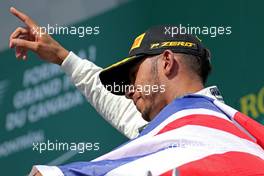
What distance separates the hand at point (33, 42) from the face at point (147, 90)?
0.47m

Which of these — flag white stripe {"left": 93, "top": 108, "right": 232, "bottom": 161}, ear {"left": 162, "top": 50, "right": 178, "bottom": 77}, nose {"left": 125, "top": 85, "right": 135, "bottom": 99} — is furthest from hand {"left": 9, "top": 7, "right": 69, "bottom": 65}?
flag white stripe {"left": 93, "top": 108, "right": 232, "bottom": 161}

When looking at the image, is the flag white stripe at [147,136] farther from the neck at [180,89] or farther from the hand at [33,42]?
the hand at [33,42]

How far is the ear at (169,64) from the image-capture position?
231cm

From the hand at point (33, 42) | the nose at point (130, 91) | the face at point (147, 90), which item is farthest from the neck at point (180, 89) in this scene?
the hand at point (33, 42)

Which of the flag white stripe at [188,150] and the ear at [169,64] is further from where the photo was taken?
the ear at [169,64]

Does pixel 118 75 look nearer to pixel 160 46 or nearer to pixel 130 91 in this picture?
pixel 130 91

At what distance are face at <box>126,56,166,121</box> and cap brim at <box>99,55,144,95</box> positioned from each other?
0.11ft

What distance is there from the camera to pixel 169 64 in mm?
2312

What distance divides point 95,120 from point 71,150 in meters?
0.19

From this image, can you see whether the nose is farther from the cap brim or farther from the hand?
the hand

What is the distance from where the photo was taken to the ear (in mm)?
2312

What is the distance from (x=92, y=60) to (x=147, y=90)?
4.88 feet

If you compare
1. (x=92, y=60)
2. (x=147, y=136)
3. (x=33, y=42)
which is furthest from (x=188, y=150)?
(x=92, y=60)

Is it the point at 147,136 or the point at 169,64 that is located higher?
the point at 169,64
